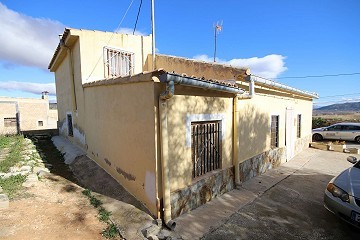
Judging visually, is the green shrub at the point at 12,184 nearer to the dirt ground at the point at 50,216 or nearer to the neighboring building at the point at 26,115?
the dirt ground at the point at 50,216

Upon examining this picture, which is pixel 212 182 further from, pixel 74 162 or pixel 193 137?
pixel 74 162

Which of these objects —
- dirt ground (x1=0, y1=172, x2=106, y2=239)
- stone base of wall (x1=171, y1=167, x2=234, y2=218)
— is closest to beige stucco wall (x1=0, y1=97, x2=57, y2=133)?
dirt ground (x1=0, y1=172, x2=106, y2=239)

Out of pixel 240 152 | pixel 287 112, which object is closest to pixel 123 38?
pixel 240 152

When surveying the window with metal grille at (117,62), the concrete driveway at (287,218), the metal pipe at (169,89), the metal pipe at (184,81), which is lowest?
the concrete driveway at (287,218)

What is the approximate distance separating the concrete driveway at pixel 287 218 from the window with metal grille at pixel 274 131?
2.24 m

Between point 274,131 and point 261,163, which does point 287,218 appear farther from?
point 274,131

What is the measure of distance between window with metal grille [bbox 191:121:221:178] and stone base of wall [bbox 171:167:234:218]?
269mm

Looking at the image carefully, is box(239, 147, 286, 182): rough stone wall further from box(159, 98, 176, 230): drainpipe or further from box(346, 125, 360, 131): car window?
box(346, 125, 360, 131): car window

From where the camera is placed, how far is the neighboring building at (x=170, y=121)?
4.32m

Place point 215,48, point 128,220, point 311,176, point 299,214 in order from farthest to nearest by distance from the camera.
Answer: point 215,48, point 311,176, point 299,214, point 128,220

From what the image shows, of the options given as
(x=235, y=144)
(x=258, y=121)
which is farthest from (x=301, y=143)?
(x=235, y=144)

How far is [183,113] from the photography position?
4641 millimetres

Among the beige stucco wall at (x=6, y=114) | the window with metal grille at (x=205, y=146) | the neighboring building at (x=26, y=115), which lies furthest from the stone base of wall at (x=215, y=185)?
the beige stucco wall at (x=6, y=114)

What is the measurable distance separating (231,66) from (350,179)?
4.36 m
